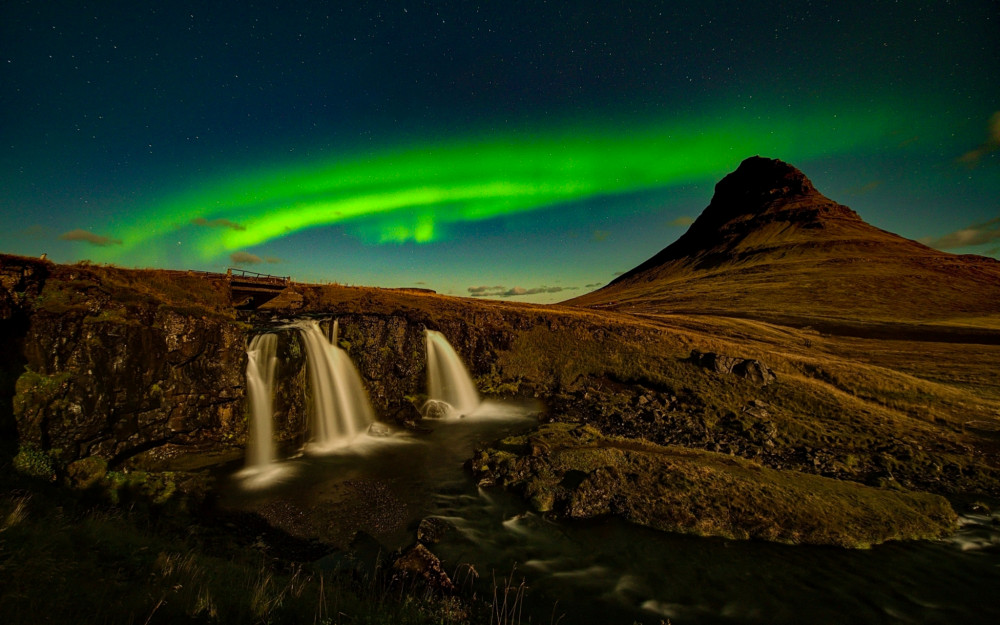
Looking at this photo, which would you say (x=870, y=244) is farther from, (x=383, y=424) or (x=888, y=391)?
(x=383, y=424)

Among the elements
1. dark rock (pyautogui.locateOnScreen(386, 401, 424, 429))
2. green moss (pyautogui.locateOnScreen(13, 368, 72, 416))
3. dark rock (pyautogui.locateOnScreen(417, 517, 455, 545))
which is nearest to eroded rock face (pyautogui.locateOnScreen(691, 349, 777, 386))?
dark rock (pyautogui.locateOnScreen(386, 401, 424, 429))

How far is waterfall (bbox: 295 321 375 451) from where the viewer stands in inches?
937

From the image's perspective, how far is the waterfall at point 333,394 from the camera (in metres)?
23.8

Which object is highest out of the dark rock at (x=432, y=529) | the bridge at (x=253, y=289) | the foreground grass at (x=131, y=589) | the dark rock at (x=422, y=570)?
the bridge at (x=253, y=289)

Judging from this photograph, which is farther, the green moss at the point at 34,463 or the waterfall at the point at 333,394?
the waterfall at the point at 333,394

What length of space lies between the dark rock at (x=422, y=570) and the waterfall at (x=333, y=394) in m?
13.2

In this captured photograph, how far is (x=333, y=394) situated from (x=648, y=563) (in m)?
20.9

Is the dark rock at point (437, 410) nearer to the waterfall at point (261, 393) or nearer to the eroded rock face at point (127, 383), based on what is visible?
the waterfall at point (261, 393)

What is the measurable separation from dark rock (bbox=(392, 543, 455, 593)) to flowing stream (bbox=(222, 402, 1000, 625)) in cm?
113

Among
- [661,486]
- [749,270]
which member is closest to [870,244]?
[749,270]

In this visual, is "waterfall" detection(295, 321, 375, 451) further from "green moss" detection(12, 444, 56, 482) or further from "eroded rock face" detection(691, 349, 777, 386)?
"eroded rock face" detection(691, 349, 777, 386)

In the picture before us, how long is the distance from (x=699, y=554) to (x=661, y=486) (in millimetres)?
2966

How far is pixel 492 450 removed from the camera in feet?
65.1

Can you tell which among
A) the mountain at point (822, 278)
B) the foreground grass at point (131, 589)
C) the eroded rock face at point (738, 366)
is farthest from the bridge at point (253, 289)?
the mountain at point (822, 278)
